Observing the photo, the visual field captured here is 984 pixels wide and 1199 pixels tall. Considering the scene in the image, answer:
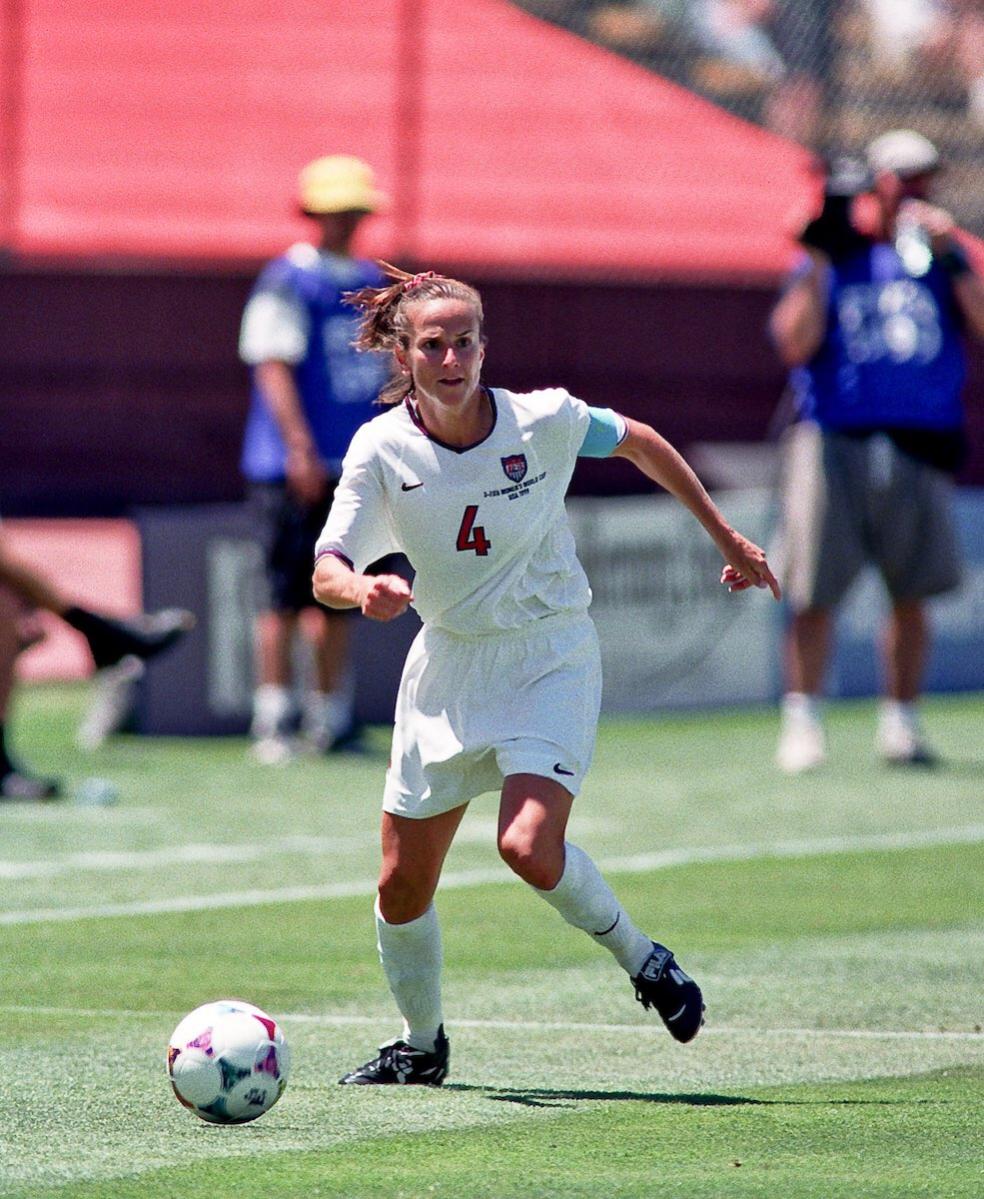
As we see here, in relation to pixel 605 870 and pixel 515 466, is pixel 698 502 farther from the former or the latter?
pixel 605 870

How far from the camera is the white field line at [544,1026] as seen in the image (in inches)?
224

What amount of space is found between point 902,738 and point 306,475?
293 centimetres

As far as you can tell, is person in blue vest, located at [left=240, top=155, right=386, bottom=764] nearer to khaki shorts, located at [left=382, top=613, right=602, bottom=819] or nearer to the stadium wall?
the stadium wall

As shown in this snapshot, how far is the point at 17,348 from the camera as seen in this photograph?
1454 centimetres

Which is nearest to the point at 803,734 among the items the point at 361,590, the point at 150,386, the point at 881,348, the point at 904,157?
the point at 881,348

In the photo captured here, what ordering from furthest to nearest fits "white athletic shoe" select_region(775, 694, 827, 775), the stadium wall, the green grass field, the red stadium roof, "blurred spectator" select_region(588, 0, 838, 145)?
1. the red stadium roof
2. "blurred spectator" select_region(588, 0, 838, 145)
3. the stadium wall
4. "white athletic shoe" select_region(775, 694, 827, 775)
5. the green grass field

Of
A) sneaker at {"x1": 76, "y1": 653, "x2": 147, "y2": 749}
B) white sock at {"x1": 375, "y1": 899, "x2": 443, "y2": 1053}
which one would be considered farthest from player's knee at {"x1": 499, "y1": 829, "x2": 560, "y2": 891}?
sneaker at {"x1": 76, "y1": 653, "x2": 147, "y2": 749}

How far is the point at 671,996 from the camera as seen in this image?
5246 mm

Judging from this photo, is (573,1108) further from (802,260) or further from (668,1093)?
(802,260)

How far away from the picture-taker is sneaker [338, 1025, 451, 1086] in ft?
16.8

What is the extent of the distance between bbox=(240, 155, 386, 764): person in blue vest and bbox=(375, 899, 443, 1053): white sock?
5795 mm

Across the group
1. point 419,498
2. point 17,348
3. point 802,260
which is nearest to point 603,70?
point 17,348

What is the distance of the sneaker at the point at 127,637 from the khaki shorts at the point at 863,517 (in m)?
2.79

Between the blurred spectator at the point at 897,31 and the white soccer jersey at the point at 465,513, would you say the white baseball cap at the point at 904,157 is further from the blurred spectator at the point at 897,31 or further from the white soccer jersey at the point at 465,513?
the blurred spectator at the point at 897,31
